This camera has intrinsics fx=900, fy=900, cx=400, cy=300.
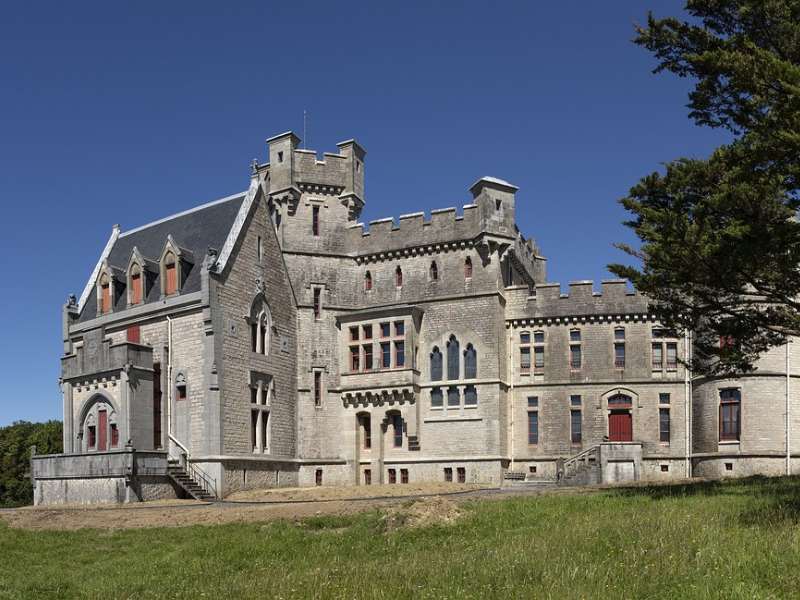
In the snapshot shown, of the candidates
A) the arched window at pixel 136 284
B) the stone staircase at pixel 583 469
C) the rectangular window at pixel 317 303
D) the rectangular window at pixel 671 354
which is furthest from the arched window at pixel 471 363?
the arched window at pixel 136 284

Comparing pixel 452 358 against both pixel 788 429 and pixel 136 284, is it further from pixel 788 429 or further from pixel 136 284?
pixel 136 284

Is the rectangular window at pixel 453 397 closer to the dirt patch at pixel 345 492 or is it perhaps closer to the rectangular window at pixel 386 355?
the rectangular window at pixel 386 355

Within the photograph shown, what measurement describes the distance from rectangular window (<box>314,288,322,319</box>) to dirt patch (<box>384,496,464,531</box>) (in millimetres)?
20336

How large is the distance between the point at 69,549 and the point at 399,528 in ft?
26.4

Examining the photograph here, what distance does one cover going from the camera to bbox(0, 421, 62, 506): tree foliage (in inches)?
2176

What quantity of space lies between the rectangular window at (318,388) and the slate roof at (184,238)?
7.10 m

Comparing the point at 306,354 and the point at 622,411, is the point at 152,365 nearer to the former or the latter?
the point at 306,354

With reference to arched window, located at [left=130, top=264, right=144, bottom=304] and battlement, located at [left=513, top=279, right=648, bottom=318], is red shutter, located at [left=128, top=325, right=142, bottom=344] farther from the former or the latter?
battlement, located at [left=513, top=279, right=648, bottom=318]

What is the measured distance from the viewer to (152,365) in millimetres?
36250

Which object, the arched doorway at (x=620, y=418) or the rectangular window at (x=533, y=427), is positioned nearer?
the arched doorway at (x=620, y=418)

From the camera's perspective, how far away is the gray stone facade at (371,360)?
36.2 meters

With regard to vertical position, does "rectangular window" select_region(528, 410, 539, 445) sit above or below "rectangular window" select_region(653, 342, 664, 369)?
below

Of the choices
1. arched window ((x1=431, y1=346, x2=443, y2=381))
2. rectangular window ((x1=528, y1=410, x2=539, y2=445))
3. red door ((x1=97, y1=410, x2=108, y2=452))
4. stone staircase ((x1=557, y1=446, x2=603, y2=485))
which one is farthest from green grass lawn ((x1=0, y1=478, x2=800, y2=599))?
arched window ((x1=431, y1=346, x2=443, y2=381))

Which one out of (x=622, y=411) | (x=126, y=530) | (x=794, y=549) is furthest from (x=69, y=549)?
(x=622, y=411)
